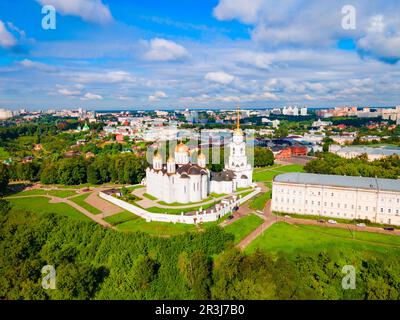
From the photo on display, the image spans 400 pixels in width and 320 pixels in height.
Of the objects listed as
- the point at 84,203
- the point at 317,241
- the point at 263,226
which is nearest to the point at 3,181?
the point at 84,203

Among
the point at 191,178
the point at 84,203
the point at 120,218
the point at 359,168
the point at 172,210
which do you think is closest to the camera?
the point at 120,218

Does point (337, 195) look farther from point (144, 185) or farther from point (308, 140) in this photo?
point (308, 140)

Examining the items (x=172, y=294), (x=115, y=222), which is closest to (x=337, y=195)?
(x=172, y=294)

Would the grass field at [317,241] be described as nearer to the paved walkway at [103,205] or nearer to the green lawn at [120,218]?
the green lawn at [120,218]

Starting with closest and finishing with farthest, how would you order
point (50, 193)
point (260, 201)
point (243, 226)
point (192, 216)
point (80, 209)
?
point (243, 226), point (192, 216), point (80, 209), point (260, 201), point (50, 193)

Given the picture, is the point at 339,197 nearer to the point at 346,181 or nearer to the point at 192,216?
the point at 346,181

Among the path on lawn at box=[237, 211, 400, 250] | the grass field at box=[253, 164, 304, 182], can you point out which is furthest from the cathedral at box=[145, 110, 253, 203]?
the path on lawn at box=[237, 211, 400, 250]
